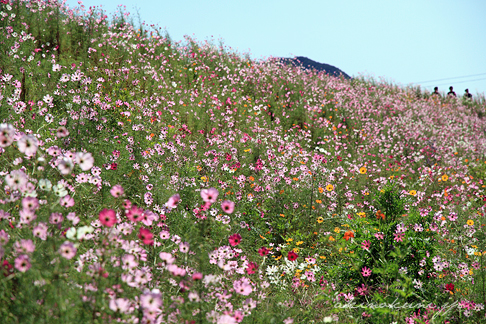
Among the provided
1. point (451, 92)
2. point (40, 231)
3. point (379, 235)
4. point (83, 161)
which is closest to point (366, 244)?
point (379, 235)

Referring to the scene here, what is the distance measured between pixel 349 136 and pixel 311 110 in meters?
1.26

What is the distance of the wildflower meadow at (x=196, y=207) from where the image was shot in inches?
65.2

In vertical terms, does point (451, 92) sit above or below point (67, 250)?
above

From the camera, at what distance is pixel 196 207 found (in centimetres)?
348

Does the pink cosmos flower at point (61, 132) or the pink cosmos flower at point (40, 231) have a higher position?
the pink cosmos flower at point (61, 132)

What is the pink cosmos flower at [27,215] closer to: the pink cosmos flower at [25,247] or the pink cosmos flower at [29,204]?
the pink cosmos flower at [29,204]

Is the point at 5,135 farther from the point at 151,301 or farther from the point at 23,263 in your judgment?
the point at 151,301

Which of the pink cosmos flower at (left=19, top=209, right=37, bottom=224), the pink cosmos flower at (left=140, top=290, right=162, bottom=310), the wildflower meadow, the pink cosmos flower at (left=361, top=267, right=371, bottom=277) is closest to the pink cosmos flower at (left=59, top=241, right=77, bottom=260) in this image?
the wildflower meadow

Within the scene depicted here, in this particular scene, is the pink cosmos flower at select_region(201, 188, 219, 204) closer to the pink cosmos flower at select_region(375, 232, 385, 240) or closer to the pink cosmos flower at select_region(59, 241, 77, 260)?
the pink cosmos flower at select_region(59, 241, 77, 260)

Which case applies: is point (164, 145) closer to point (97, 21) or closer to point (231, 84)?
point (231, 84)

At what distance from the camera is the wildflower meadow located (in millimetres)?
1657

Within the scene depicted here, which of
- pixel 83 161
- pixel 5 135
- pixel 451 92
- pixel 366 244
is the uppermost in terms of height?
pixel 451 92

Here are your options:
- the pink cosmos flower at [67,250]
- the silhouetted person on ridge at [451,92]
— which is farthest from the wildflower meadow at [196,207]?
the silhouetted person on ridge at [451,92]

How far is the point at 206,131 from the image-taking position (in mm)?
6246
